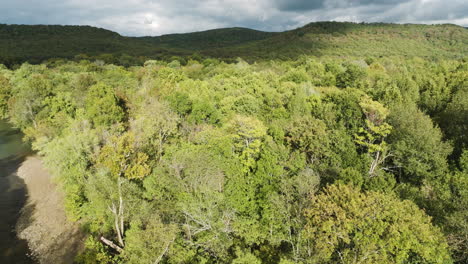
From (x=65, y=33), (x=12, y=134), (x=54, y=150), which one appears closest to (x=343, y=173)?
(x=54, y=150)

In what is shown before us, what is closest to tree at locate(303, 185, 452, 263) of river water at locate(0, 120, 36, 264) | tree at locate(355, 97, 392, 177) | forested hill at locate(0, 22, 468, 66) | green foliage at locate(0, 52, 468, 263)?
green foliage at locate(0, 52, 468, 263)

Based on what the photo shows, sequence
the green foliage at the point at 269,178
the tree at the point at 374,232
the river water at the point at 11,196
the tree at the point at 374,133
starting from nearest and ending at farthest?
the tree at the point at 374,232
the green foliage at the point at 269,178
the river water at the point at 11,196
the tree at the point at 374,133

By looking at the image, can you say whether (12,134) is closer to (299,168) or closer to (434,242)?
(299,168)

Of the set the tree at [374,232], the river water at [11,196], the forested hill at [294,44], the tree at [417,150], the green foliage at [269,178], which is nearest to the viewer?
the tree at [374,232]

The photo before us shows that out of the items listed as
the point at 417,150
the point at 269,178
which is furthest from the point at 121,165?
the point at 417,150

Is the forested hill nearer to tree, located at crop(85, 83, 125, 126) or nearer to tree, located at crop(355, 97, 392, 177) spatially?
tree, located at crop(85, 83, 125, 126)

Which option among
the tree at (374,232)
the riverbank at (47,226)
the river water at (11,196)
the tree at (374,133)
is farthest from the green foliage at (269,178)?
the river water at (11,196)

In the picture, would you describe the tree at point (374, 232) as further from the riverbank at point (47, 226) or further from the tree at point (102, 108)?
the tree at point (102, 108)
